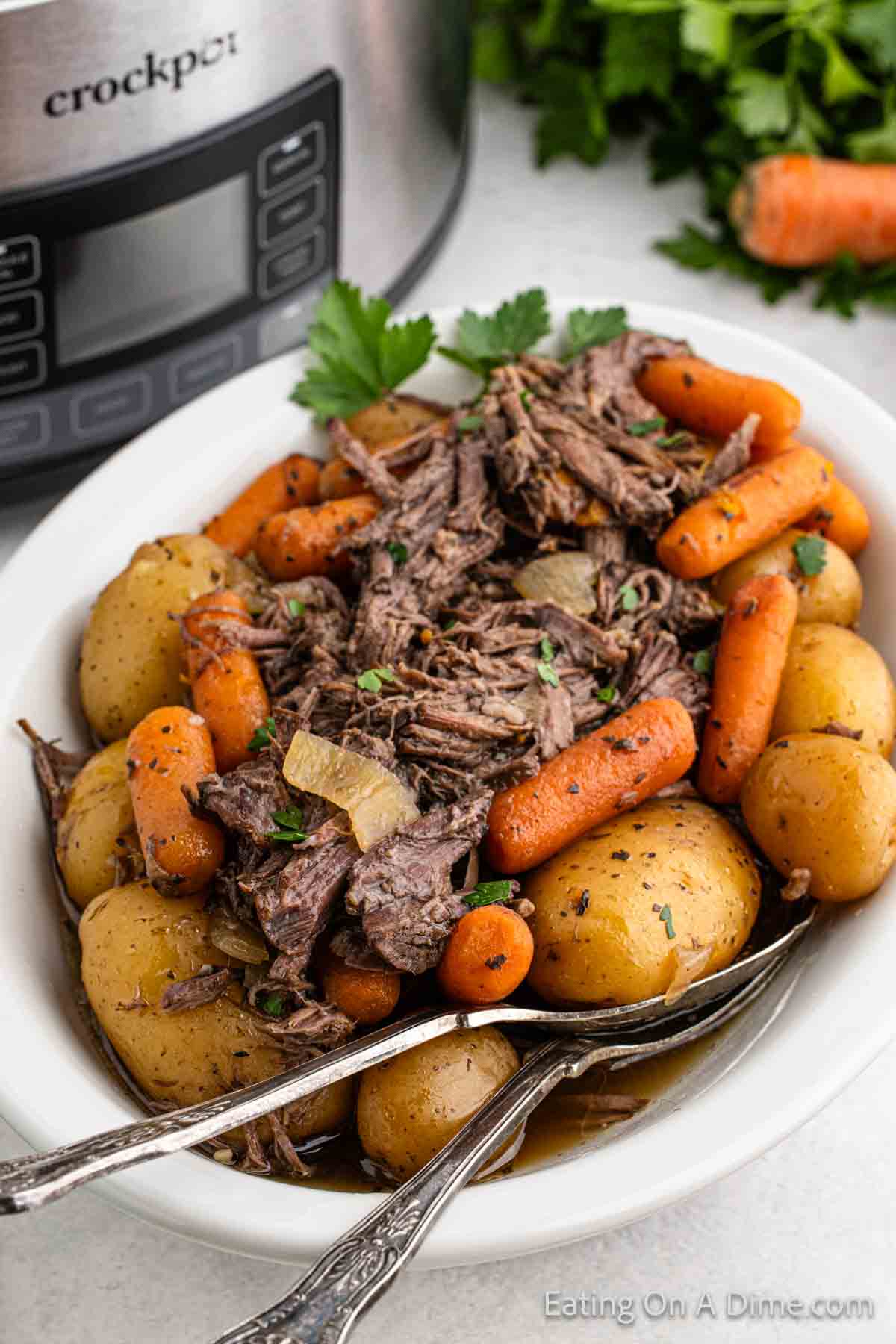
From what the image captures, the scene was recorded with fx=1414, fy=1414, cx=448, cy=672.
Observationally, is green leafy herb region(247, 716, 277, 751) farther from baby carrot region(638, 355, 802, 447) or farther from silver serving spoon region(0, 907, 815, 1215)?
baby carrot region(638, 355, 802, 447)

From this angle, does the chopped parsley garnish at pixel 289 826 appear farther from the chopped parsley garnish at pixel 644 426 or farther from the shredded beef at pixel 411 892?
the chopped parsley garnish at pixel 644 426

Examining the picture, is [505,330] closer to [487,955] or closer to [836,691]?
[836,691]

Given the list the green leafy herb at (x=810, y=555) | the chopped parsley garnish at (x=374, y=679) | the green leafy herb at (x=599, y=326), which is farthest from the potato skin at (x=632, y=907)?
the green leafy herb at (x=599, y=326)

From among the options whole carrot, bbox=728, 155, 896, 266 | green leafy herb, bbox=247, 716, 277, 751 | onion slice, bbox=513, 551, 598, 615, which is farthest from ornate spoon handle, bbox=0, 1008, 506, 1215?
whole carrot, bbox=728, 155, 896, 266

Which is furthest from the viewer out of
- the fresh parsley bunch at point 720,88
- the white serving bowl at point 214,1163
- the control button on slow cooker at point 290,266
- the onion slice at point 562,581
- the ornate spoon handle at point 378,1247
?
the fresh parsley bunch at point 720,88

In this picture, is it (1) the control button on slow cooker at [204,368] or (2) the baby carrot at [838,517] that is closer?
(2) the baby carrot at [838,517]

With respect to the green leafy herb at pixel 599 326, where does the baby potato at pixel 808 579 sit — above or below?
below
